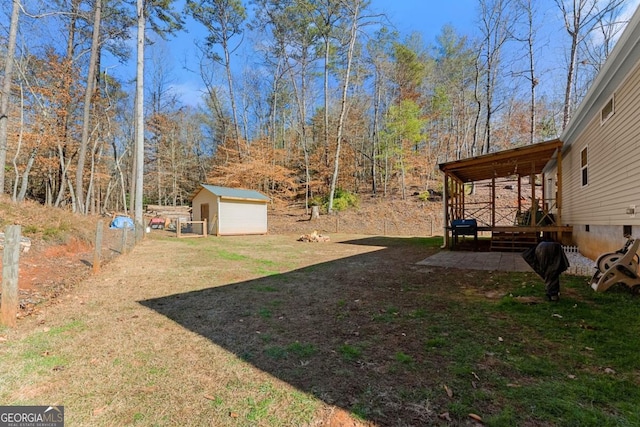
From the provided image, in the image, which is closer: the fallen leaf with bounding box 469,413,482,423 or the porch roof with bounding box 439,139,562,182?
the fallen leaf with bounding box 469,413,482,423

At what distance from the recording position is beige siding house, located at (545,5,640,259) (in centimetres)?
453

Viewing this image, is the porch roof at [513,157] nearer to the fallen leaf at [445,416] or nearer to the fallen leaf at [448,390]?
the fallen leaf at [448,390]

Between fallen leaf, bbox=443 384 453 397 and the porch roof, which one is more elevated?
the porch roof

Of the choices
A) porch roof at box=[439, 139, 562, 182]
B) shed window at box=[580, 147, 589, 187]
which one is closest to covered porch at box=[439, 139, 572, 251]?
porch roof at box=[439, 139, 562, 182]

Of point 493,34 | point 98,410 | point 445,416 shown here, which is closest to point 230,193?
point 98,410

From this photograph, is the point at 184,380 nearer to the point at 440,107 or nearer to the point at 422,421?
the point at 422,421

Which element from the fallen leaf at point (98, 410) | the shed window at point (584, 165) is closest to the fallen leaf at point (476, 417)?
the fallen leaf at point (98, 410)

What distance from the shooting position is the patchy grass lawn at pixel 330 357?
1.79m

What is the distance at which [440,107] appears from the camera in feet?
70.0

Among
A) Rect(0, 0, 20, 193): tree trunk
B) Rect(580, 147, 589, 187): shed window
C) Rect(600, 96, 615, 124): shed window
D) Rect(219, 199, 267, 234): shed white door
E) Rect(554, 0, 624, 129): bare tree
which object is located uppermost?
Rect(554, 0, 624, 129): bare tree

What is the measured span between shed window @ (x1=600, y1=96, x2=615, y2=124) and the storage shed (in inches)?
533

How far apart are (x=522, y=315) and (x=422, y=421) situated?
2420 millimetres

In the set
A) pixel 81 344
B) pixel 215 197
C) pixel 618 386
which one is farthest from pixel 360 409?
pixel 215 197

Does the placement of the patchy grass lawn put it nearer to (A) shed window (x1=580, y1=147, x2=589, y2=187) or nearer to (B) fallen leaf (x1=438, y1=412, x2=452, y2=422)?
(B) fallen leaf (x1=438, y1=412, x2=452, y2=422)
